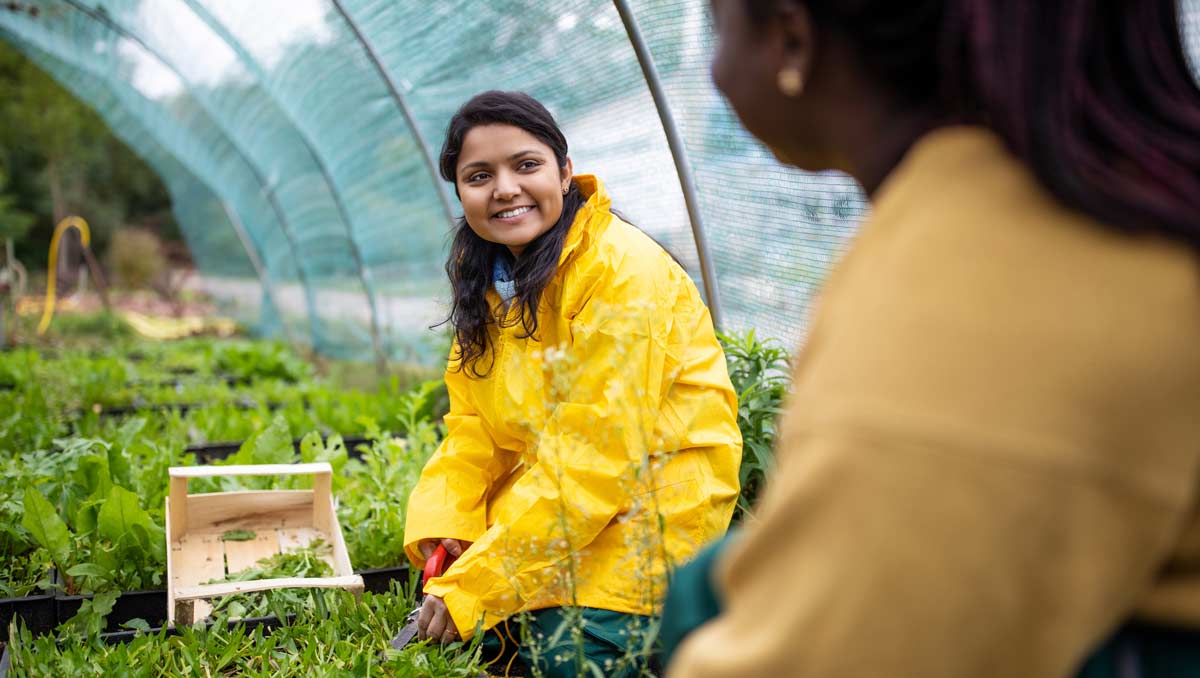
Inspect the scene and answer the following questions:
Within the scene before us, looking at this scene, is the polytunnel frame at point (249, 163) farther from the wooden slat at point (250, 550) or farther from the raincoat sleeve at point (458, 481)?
the raincoat sleeve at point (458, 481)

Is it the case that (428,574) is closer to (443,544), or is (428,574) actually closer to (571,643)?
(443,544)

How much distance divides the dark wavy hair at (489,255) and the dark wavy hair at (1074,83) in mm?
1532

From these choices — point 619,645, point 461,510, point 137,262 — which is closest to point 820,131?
point 619,645

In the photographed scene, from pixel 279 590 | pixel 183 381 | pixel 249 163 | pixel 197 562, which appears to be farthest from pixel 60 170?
pixel 279 590

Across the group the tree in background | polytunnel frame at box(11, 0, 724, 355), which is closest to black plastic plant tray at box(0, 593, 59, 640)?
polytunnel frame at box(11, 0, 724, 355)

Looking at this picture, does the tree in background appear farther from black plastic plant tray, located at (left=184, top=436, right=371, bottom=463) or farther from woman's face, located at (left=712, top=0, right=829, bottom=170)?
woman's face, located at (left=712, top=0, right=829, bottom=170)

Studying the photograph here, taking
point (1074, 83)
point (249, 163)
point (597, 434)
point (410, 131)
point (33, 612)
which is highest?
point (249, 163)

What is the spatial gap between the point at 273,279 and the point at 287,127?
14.1 feet

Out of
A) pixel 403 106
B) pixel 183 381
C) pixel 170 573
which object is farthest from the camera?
pixel 183 381

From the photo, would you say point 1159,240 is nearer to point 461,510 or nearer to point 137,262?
point 461,510

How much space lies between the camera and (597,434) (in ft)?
7.31

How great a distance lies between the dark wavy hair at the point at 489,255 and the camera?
2.50m

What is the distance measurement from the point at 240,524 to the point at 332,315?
6.21 metres

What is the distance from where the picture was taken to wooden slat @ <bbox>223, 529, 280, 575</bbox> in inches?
131
